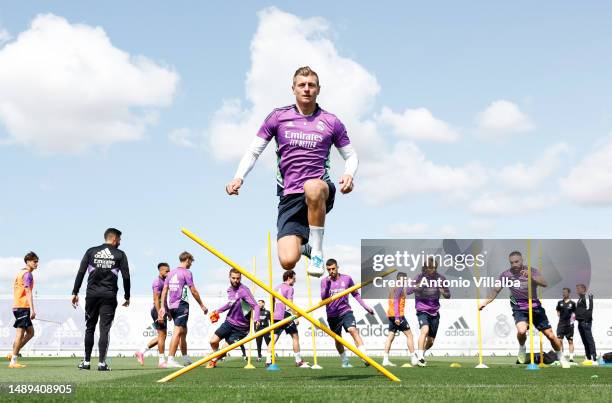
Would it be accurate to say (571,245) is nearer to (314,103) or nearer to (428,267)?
(428,267)

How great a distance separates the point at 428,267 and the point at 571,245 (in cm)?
661

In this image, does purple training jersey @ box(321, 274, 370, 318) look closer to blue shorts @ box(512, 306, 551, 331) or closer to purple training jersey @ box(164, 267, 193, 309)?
purple training jersey @ box(164, 267, 193, 309)

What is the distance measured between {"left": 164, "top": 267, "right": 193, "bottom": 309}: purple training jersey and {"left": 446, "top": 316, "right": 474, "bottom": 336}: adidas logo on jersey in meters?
15.2

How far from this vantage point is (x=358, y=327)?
25516mm

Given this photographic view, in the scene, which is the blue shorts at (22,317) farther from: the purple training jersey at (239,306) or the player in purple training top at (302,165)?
the player in purple training top at (302,165)

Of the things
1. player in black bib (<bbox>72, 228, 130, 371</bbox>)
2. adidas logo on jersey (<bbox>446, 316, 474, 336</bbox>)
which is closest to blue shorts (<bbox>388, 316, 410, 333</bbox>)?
player in black bib (<bbox>72, 228, 130, 371</bbox>)

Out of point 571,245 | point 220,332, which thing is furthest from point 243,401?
point 571,245

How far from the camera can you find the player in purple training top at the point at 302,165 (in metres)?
6.20

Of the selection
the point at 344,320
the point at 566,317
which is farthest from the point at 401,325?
the point at 566,317

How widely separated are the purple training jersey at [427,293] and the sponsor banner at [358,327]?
38.3 ft

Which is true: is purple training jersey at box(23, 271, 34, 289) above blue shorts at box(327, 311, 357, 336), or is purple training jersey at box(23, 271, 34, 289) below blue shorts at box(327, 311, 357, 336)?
above

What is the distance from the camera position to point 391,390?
5609 millimetres

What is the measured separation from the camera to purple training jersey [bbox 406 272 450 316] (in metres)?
13.7

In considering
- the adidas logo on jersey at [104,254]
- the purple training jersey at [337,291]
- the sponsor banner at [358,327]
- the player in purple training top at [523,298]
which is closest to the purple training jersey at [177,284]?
the adidas logo on jersey at [104,254]
